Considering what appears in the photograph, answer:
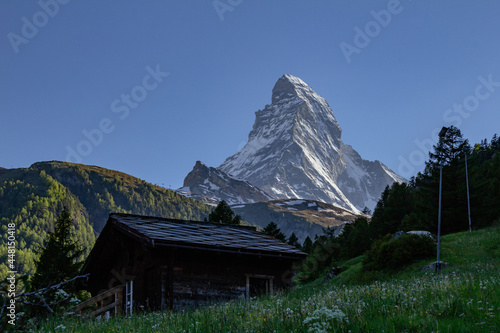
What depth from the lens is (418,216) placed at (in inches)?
1997

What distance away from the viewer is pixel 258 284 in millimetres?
20172

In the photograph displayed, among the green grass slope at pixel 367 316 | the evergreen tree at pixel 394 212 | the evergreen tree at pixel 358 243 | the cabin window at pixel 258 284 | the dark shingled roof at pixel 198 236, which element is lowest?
the green grass slope at pixel 367 316

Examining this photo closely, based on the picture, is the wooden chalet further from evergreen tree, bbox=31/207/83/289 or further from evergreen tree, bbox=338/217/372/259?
evergreen tree, bbox=338/217/372/259

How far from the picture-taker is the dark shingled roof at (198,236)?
1767 cm

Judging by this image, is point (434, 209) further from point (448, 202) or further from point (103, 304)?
point (103, 304)

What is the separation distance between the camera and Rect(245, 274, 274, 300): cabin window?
19733mm

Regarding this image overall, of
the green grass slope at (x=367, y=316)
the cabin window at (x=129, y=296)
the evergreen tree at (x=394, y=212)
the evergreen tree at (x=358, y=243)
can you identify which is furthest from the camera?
the evergreen tree at (x=394, y=212)

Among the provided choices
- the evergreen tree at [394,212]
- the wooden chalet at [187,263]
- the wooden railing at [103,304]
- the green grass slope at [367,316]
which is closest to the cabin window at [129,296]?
the wooden chalet at [187,263]

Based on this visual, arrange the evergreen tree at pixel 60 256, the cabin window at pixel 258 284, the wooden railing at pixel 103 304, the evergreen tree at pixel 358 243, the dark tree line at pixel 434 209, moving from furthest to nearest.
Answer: the evergreen tree at pixel 358 243 < the dark tree line at pixel 434 209 < the evergreen tree at pixel 60 256 < the cabin window at pixel 258 284 < the wooden railing at pixel 103 304

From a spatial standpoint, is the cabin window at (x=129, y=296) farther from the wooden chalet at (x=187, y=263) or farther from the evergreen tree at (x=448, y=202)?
the evergreen tree at (x=448, y=202)

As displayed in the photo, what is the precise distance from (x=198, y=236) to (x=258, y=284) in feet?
10.3

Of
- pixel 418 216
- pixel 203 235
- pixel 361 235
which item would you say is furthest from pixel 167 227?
pixel 361 235

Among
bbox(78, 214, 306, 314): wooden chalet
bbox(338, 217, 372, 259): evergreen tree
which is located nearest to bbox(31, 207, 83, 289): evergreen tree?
bbox(78, 214, 306, 314): wooden chalet

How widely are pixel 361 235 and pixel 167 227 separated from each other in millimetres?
40135
